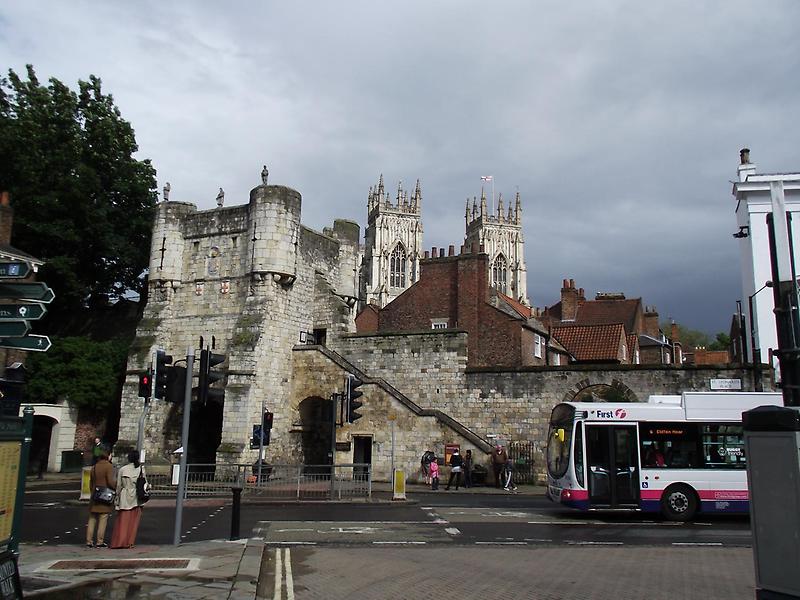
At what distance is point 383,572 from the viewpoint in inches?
376

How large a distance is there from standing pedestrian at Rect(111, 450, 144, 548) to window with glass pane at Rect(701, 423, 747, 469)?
12.7 meters

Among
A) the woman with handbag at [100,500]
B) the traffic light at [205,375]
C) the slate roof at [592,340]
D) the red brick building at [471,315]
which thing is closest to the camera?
the woman with handbag at [100,500]

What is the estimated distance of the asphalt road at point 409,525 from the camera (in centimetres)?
1291

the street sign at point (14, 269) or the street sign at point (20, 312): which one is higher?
the street sign at point (14, 269)

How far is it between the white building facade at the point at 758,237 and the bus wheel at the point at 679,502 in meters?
14.4

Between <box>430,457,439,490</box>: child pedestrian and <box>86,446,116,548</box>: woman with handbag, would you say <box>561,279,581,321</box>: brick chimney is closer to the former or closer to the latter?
<box>430,457,439,490</box>: child pedestrian

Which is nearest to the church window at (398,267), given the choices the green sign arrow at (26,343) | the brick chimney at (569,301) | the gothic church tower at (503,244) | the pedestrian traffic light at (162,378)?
the gothic church tower at (503,244)

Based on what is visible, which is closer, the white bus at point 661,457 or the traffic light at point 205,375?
the traffic light at point 205,375

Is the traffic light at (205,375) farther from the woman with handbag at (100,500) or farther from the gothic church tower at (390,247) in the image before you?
the gothic church tower at (390,247)

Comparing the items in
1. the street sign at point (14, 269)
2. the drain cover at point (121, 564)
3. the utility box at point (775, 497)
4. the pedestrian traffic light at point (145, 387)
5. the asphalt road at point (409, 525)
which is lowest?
the asphalt road at point (409, 525)

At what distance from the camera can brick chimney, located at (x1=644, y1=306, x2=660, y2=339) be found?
2074 inches

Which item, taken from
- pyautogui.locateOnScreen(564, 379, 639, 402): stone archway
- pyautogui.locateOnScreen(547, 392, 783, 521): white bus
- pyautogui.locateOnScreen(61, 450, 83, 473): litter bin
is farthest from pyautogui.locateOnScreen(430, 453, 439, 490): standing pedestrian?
pyautogui.locateOnScreen(61, 450, 83, 473): litter bin

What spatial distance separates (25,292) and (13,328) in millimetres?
456

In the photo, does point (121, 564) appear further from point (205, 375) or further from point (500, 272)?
point (500, 272)
